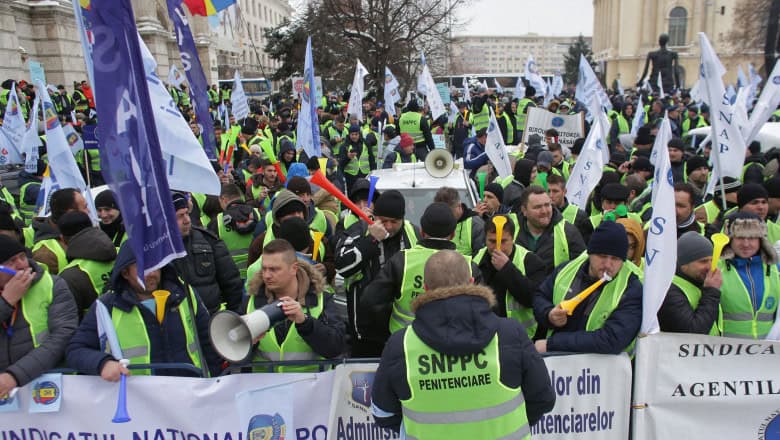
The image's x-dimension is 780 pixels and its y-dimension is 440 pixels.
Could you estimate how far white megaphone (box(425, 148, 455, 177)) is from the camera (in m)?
7.21

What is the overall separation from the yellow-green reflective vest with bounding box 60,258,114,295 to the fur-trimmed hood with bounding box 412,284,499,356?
97.4 inches

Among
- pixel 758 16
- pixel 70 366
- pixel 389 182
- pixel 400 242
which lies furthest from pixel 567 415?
pixel 758 16

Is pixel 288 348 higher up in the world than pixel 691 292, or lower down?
lower down

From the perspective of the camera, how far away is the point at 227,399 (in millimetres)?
3428

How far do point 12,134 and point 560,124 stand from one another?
27.2 ft

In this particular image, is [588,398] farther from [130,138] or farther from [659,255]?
[130,138]

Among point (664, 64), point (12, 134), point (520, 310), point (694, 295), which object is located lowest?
point (520, 310)

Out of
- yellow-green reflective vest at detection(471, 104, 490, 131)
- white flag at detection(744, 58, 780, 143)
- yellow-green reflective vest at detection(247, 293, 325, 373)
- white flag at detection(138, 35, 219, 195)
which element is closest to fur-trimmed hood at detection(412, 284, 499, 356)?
yellow-green reflective vest at detection(247, 293, 325, 373)

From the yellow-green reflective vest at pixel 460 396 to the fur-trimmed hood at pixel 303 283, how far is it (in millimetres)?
1075

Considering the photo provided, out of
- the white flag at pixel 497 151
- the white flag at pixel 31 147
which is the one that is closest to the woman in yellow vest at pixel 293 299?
the white flag at pixel 497 151

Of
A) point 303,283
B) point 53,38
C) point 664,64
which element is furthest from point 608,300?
point 664,64

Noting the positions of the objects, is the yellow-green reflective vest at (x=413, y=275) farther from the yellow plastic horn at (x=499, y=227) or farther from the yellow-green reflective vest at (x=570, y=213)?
the yellow-green reflective vest at (x=570, y=213)

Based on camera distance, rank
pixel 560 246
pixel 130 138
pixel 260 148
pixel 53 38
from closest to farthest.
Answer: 1. pixel 130 138
2. pixel 560 246
3. pixel 260 148
4. pixel 53 38

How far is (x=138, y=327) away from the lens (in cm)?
339
